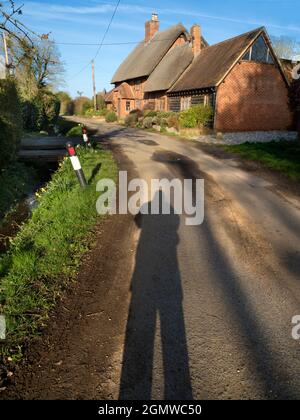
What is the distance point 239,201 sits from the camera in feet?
24.8

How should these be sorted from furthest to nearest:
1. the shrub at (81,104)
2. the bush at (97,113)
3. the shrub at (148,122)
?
the shrub at (81,104)
the bush at (97,113)
the shrub at (148,122)

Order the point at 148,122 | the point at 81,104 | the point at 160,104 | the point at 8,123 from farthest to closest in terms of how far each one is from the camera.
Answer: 1. the point at 81,104
2. the point at 160,104
3. the point at 148,122
4. the point at 8,123

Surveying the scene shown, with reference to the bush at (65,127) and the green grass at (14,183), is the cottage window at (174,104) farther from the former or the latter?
the green grass at (14,183)

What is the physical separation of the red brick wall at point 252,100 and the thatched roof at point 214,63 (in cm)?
72

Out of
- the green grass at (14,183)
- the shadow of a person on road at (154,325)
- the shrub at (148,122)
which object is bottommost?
the shadow of a person on road at (154,325)

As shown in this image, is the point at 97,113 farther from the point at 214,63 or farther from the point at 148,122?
the point at 214,63

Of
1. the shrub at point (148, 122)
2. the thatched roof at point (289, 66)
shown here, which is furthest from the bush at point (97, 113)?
the thatched roof at point (289, 66)

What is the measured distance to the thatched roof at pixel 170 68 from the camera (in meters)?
29.2

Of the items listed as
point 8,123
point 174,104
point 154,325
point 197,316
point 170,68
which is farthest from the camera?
point 170,68

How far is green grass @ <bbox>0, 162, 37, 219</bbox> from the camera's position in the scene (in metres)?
10.1

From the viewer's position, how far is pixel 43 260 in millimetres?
4602

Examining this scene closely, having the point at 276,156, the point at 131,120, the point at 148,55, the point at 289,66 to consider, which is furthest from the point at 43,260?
the point at 148,55

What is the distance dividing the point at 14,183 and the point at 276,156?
10776mm

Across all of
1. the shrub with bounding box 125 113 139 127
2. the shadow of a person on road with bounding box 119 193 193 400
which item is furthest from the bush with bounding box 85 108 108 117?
the shadow of a person on road with bounding box 119 193 193 400
